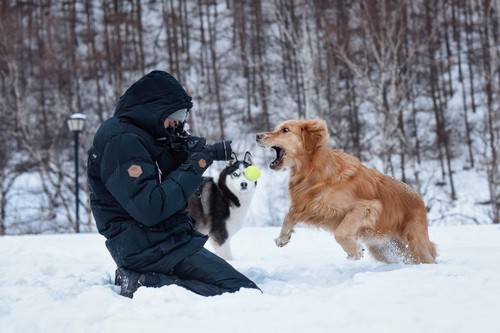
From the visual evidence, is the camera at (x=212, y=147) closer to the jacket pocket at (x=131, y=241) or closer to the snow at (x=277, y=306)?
the jacket pocket at (x=131, y=241)

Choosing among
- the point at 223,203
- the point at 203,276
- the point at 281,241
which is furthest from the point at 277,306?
the point at 223,203

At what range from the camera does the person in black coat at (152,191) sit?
280 cm

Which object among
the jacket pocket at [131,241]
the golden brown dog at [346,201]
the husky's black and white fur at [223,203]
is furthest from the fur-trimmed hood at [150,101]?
the husky's black and white fur at [223,203]

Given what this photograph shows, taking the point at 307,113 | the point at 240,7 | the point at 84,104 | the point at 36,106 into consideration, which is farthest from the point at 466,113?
the point at 36,106

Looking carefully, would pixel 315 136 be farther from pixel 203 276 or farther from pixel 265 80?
pixel 265 80

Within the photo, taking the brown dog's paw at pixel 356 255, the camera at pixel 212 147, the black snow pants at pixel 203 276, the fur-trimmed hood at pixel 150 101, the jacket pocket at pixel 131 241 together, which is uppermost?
the fur-trimmed hood at pixel 150 101

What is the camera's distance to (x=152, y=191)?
2.75 m

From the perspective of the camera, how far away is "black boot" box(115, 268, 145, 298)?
9.71 ft

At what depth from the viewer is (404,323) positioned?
2.01m

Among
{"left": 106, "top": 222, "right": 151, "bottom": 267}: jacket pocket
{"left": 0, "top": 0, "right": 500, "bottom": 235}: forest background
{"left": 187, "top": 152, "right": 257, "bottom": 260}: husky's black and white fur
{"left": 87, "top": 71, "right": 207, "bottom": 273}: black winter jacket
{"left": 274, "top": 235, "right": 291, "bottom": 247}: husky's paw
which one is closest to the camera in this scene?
{"left": 87, "top": 71, "right": 207, "bottom": 273}: black winter jacket

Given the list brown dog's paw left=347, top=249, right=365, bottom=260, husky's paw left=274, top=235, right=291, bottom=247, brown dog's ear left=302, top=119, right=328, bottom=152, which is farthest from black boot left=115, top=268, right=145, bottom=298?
brown dog's ear left=302, top=119, right=328, bottom=152

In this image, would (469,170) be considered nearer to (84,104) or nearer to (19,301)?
(84,104)

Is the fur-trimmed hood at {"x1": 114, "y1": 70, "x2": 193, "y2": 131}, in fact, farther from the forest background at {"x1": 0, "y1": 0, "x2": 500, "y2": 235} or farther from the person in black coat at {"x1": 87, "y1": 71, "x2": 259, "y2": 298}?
the forest background at {"x1": 0, "y1": 0, "x2": 500, "y2": 235}

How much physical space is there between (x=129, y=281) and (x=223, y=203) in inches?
135
